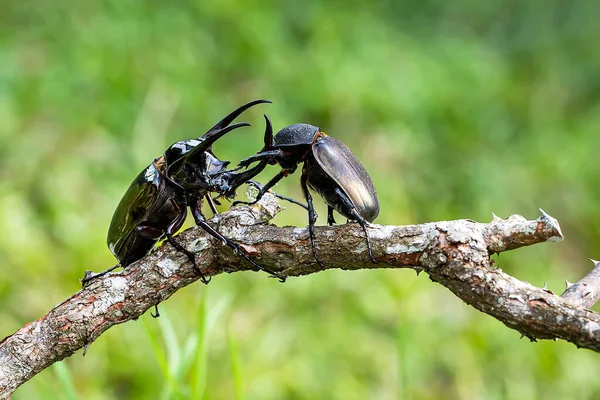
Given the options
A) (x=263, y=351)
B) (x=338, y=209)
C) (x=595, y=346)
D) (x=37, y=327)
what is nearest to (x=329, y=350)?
(x=263, y=351)

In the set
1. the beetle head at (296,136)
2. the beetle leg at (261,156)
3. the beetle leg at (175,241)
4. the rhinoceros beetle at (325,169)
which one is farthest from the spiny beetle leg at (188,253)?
the beetle head at (296,136)

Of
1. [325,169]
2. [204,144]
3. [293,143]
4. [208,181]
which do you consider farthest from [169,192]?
[325,169]

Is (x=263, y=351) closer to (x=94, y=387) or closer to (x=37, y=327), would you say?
(x=94, y=387)

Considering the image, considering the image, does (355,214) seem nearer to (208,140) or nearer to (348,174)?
(348,174)

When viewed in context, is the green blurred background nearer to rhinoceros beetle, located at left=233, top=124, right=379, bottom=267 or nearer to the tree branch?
the tree branch

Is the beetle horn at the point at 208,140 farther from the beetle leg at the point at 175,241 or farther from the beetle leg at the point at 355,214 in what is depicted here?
the beetle leg at the point at 355,214

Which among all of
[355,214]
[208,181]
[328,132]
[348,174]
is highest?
[328,132]
